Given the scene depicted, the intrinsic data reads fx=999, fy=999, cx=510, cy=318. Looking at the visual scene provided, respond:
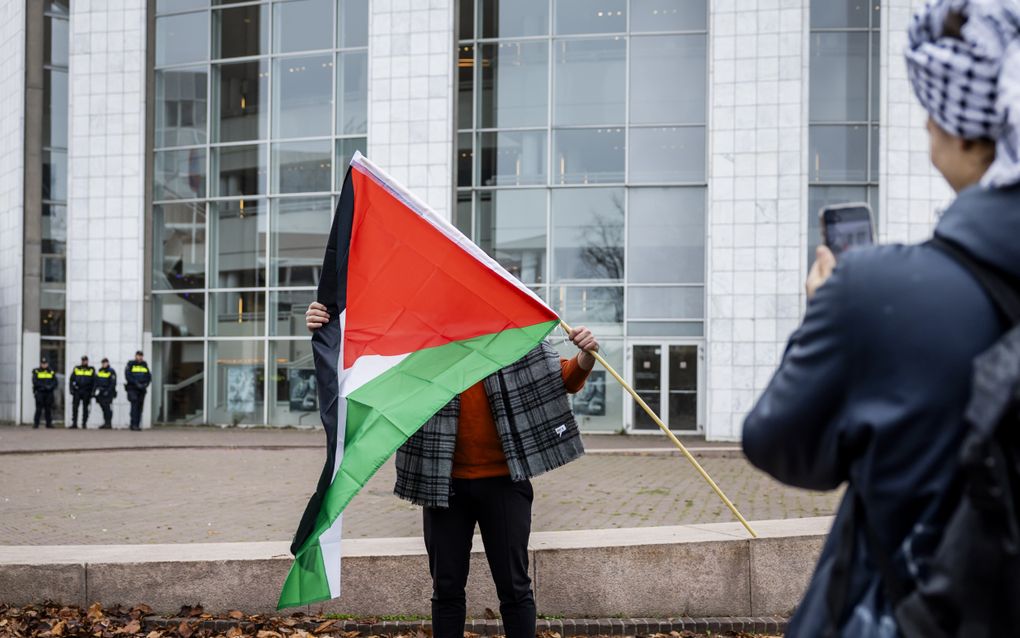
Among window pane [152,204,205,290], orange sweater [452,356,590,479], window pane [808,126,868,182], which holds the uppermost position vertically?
window pane [808,126,868,182]

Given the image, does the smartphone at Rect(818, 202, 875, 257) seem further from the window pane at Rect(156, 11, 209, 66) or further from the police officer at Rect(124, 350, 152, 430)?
the window pane at Rect(156, 11, 209, 66)

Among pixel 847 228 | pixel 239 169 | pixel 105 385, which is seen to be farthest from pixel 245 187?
pixel 847 228

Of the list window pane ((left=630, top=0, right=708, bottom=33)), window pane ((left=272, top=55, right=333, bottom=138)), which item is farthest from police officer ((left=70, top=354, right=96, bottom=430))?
window pane ((left=630, top=0, right=708, bottom=33))

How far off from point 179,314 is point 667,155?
13.4 m

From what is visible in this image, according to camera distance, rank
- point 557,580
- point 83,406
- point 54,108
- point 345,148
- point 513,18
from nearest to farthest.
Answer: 1. point 557,580
2. point 513,18
3. point 345,148
4. point 83,406
5. point 54,108

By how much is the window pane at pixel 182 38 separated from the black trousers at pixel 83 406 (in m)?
9.10

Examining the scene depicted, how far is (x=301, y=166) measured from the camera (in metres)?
25.4

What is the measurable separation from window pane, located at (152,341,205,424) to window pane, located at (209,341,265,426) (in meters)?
0.39

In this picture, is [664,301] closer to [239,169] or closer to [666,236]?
[666,236]

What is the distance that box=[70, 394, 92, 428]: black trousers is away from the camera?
25.6 meters

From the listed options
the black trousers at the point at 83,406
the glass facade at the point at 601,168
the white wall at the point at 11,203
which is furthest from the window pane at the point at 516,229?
the white wall at the point at 11,203

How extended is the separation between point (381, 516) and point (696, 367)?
1399 cm

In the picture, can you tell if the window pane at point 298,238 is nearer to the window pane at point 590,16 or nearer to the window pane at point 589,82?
the window pane at point 589,82

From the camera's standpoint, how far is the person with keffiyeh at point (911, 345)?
1537 mm
